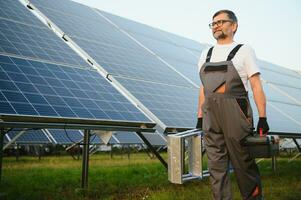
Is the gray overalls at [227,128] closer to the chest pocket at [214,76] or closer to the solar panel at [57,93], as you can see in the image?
the chest pocket at [214,76]

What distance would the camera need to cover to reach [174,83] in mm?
9555

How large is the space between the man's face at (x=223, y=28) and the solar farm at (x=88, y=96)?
2.36 meters

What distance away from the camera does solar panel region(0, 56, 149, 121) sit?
512 centimetres

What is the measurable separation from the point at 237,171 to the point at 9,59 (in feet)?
13.9

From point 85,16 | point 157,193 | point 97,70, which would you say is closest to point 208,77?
point 157,193

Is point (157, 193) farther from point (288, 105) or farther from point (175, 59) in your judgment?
point (288, 105)

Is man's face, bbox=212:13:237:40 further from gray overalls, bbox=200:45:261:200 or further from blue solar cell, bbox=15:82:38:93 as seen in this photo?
blue solar cell, bbox=15:82:38:93

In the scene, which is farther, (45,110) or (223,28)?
(45,110)

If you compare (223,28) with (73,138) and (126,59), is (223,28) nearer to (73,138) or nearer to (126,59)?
(73,138)

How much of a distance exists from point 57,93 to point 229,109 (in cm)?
335

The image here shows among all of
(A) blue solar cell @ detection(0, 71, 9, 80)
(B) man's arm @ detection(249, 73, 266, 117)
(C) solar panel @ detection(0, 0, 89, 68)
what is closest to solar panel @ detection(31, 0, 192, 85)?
(C) solar panel @ detection(0, 0, 89, 68)

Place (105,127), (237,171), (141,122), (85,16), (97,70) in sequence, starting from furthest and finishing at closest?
(85,16) < (97,70) < (141,122) < (105,127) < (237,171)

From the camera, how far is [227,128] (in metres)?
3.27

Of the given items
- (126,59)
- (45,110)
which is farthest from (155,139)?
(45,110)
